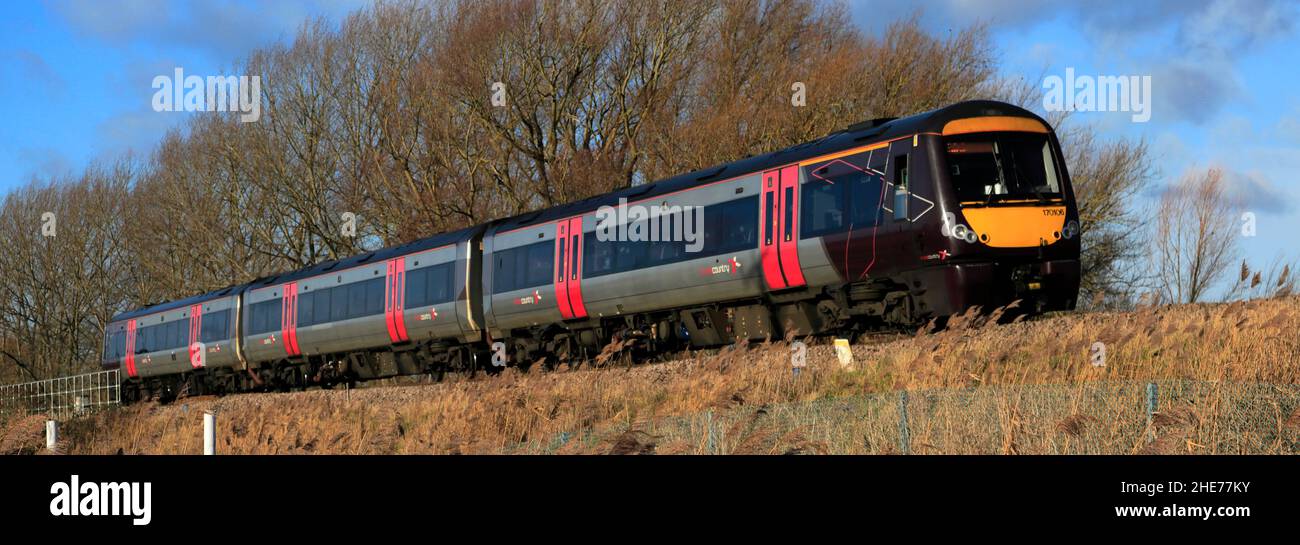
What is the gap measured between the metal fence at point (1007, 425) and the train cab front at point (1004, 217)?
11.9ft

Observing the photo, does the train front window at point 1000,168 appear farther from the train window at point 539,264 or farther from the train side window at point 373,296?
the train side window at point 373,296

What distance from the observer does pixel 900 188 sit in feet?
53.1

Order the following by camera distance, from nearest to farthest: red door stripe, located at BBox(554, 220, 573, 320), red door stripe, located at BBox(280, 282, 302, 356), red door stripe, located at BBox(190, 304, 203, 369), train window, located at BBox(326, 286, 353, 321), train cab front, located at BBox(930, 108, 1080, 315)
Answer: train cab front, located at BBox(930, 108, 1080, 315) < red door stripe, located at BBox(554, 220, 573, 320) < train window, located at BBox(326, 286, 353, 321) < red door stripe, located at BBox(280, 282, 302, 356) < red door stripe, located at BBox(190, 304, 203, 369)

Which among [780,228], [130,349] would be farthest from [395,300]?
[130,349]

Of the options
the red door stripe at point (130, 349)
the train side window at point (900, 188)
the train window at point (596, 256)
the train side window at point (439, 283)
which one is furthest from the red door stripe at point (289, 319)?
the train side window at point (900, 188)

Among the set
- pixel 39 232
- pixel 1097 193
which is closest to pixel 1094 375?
pixel 1097 193

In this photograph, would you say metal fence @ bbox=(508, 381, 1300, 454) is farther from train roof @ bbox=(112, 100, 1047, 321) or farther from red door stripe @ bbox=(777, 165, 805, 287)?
red door stripe @ bbox=(777, 165, 805, 287)

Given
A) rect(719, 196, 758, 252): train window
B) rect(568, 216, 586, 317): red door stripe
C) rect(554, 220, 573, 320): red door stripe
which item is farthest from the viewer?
rect(554, 220, 573, 320): red door stripe

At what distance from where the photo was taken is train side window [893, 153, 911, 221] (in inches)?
632

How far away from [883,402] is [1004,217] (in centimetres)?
485

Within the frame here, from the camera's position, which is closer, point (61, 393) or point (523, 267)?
point (523, 267)

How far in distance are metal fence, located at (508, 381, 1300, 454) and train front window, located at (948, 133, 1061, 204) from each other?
14.0ft

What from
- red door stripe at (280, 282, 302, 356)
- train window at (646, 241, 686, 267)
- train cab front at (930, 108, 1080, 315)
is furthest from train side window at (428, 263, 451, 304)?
train cab front at (930, 108, 1080, 315)

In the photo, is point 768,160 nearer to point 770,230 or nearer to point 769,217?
point 769,217
